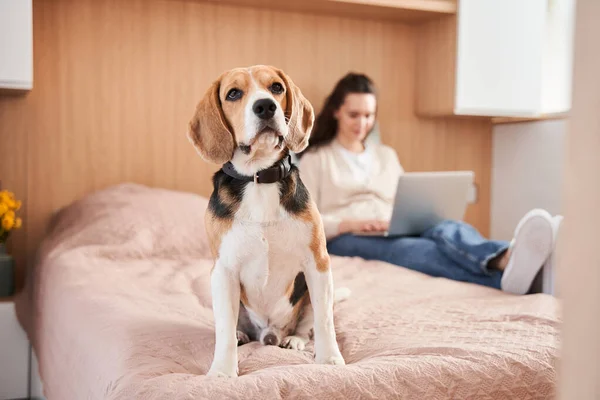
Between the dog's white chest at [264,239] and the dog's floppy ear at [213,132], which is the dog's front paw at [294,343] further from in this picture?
the dog's floppy ear at [213,132]

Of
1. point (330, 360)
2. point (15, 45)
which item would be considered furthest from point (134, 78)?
point (330, 360)

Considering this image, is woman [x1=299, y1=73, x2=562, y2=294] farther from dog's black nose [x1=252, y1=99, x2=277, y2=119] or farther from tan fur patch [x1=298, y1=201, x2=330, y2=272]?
dog's black nose [x1=252, y1=99, x2=277, y2=119]

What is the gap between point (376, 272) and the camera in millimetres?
2080

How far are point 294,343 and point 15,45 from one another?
1.52m

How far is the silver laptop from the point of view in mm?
2238

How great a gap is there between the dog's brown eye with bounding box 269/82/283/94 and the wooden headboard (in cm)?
173

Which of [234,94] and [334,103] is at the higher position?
[334,103]

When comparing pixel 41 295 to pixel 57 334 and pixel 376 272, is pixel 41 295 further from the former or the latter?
pixel 376 272

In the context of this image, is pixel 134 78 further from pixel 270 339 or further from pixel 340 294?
pixel 270 339

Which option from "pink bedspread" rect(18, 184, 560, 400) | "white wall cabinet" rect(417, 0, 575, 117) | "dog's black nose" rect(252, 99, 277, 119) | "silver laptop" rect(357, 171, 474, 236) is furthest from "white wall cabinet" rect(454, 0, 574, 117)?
"dog's black nose" rect(252, 99, 277, 119)

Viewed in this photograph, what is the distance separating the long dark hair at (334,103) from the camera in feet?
9.26

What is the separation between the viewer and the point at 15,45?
216 cm

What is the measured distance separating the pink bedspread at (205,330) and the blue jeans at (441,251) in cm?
9

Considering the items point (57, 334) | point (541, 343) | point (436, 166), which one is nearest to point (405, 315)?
point (541, 343)
